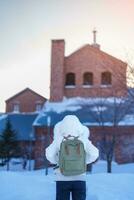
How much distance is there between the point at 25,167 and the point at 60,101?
6.81 m

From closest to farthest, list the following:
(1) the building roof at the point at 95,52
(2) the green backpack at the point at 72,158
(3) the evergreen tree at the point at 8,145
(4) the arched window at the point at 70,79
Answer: (2) the green backpack at the point at 72,158, (3) the evergreen tree at the point at 8,145, (1) the building roof at the point at 95,52, (4) the arched window at the point at 70,79

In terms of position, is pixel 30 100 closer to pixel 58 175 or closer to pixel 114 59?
pixel 114 59

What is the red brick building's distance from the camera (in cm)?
3888

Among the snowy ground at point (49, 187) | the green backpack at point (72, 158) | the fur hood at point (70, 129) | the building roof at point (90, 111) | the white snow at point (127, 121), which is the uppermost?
the building roof at point (90, 111)

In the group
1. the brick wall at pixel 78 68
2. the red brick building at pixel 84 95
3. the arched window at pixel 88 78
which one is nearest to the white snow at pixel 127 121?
the red brick building at pixel 84 95

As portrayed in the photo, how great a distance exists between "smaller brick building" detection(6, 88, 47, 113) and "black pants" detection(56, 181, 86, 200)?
49.3m

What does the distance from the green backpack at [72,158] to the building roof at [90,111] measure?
27.4 m

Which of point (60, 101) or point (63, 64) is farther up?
point (63, 64)

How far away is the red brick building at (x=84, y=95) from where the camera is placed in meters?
38.9

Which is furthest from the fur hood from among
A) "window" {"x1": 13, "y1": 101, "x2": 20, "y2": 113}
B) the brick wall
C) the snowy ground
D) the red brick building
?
"window" {"x1": 13, "y1": 101, "x2": 20, "y2": 113}

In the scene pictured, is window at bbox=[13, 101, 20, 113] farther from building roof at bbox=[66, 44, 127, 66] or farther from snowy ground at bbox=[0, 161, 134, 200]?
snowy ground at bbox=[0, 161, 134, 200]

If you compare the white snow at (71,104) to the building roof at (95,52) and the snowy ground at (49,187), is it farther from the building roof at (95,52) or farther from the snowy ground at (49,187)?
the snowy ground at (49,187)

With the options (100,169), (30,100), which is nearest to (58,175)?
(100,169)

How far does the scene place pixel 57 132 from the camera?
6.61 m
